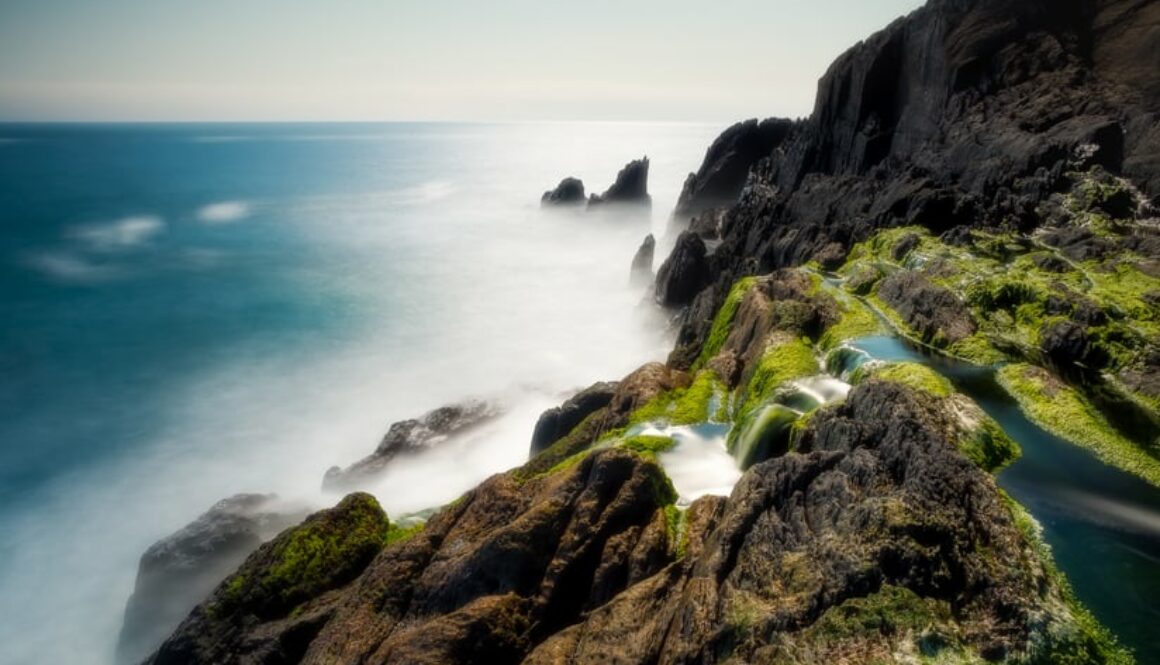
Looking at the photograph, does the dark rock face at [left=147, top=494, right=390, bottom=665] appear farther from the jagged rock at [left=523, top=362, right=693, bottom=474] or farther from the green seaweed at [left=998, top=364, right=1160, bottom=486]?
the green seaweed at [left=998, top=364, right=1160, bottom=486]

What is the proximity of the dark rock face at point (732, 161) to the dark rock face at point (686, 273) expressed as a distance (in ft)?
142

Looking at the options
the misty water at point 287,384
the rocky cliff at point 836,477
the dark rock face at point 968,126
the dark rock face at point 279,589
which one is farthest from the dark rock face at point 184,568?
the dark rock face at point 968,126

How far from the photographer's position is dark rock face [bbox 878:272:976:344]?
29.1 m

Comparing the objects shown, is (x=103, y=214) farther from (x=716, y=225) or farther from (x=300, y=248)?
(x=716, y=225)

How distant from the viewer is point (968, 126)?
52312mm

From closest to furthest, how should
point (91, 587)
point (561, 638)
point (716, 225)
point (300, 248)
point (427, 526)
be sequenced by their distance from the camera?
point (561, 638), point (427, 526), point (91, 587), point (716, 225), point (300, 248)

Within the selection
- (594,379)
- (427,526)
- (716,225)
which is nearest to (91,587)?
(427,526)

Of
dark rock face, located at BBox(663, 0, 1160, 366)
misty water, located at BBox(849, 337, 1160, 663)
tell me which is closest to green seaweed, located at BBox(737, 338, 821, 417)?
misty water, located at BBox(849, 337, 1160, 663)

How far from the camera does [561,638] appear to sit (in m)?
14.8

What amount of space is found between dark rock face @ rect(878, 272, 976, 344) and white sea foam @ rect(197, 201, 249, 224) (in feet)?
518

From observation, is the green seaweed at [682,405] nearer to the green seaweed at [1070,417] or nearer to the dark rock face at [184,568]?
the green seaweed at [1070,417]

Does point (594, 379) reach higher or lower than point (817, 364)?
lower

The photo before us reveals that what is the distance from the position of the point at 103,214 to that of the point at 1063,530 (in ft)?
617

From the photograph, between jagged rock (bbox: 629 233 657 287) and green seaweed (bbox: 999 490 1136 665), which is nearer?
green seaweed (bbox: 999 490 1136 665)
